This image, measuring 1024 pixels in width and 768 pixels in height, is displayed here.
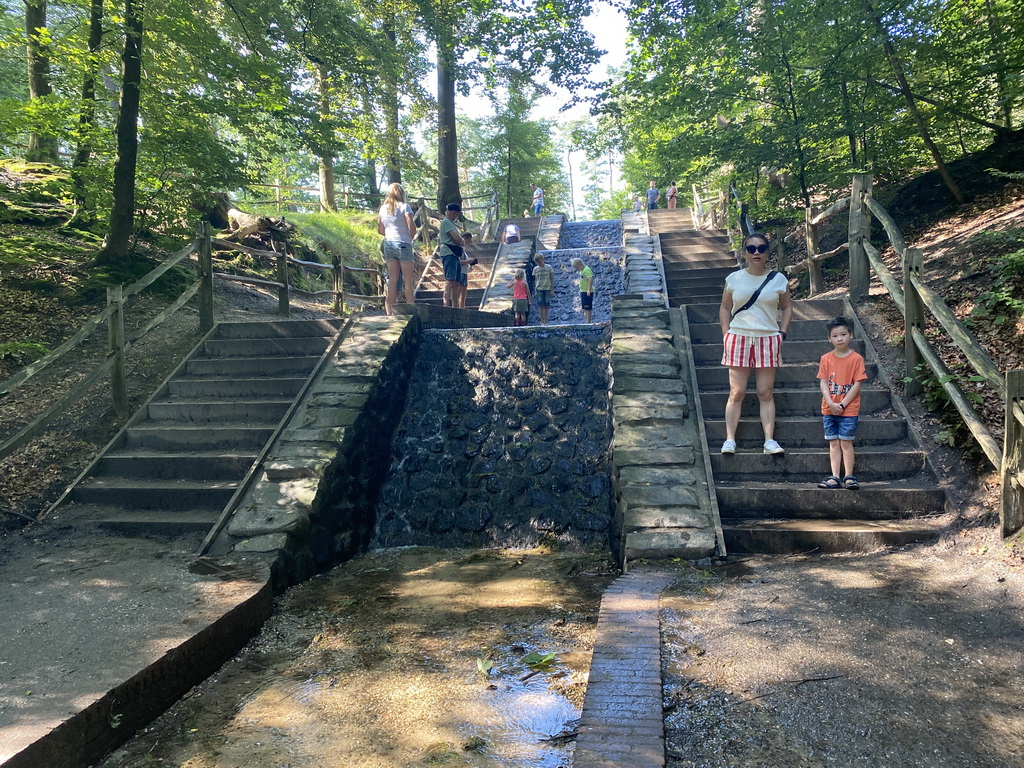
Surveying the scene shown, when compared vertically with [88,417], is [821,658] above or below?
below

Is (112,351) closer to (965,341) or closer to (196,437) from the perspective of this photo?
(196,437)

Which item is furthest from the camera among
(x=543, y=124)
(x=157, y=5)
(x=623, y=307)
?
(x=543, y=124)

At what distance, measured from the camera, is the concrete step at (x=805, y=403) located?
5.84 metres

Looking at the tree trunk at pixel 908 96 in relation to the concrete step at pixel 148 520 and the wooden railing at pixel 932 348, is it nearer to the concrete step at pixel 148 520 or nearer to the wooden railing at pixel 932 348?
the wooden railing at pixel 932 348

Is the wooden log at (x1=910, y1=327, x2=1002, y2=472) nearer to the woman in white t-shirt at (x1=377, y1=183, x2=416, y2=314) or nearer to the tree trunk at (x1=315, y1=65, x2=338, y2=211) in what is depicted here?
the woman in white t-shirt at (x1=377, y1=183, x2=416, y2=314)

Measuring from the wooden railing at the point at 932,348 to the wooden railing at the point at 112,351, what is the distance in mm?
7250

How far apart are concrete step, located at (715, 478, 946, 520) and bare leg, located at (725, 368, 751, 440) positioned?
502 millimetres

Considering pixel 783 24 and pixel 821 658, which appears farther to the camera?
pixel 783 24

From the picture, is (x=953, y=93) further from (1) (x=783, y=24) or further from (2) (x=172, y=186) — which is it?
(2) (x=172, y=186)

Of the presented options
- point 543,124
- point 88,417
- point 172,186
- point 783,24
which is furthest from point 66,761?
point 543,124

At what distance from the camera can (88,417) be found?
7.02 metres

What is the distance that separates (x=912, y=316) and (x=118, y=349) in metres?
7.62

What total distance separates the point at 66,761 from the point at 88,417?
515cm

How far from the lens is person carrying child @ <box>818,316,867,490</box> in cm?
499
